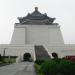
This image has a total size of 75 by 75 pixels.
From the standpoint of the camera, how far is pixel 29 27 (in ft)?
224

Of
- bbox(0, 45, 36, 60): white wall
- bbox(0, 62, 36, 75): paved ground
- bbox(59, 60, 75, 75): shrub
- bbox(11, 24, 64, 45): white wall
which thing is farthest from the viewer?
bbox(11, 24, 64, 45): white wall

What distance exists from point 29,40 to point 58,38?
25.7 ft

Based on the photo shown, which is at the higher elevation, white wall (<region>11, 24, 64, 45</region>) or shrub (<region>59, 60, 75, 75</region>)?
white wall (<region>11, 24, 64, 45</region>)

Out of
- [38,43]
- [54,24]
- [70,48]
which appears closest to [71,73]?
[70,48]

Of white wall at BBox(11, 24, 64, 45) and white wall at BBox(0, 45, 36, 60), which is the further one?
white wall at BBox(11, 24, 64, 45)

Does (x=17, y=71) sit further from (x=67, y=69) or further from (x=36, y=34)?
(x=36, y=34)

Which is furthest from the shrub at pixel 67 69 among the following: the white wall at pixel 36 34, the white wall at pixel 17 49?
the white wall at pixel 36 34

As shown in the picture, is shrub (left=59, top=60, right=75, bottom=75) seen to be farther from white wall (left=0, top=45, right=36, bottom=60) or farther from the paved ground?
white wall (left=0, top=45, right=36, bottom=60)

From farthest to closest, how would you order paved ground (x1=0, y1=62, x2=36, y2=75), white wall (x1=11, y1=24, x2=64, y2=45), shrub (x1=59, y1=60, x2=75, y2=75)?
white wall (x1=11, y1=24, x2=64, y2=45) → paved ground (x1=0, y1=62, x2=36, y2=75) → shrub (x1=59, y1=60, x2=75, y2=75)

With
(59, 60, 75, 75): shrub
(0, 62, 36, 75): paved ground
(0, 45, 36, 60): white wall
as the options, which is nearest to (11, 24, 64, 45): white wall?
(0, 45, 36, 60): white wall

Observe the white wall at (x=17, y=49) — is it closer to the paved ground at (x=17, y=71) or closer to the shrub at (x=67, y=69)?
the paved ground at (x=17, y=71)

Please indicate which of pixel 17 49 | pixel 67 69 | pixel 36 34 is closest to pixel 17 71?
pixel 67 69

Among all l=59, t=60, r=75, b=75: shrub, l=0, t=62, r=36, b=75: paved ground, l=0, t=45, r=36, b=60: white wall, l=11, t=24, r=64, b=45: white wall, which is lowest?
l=0, t=62, r=36, b=75: paved ground

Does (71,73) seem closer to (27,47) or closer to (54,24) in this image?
(27,47)
